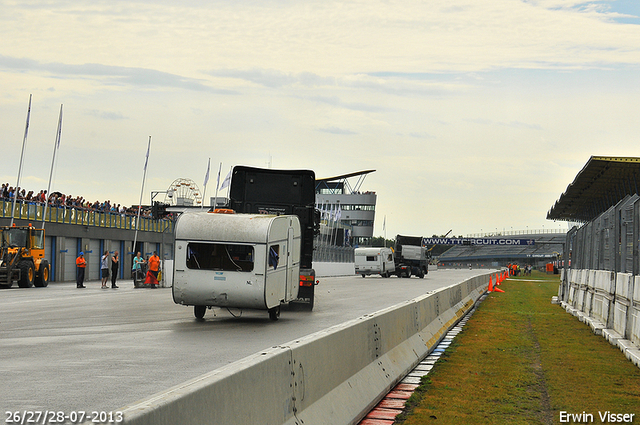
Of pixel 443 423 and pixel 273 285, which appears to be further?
pixel 273 285

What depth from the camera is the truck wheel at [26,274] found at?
3575 centimetres

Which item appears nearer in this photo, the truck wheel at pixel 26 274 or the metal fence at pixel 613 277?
the metal fence at pixel 613 277

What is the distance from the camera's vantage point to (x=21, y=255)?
1415 inches

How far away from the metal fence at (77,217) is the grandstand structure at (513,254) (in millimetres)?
125949

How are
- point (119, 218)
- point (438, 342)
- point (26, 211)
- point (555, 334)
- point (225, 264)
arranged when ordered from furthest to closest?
point (119, 218)
point (26, 211)
point (225, 264)
point (555, 334)
point (438, 342)

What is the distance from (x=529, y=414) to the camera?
825cm

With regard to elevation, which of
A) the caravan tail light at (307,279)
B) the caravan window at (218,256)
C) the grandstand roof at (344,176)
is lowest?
the caravan tail light at (307,279)

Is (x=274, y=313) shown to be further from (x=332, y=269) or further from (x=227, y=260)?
(x=332, y=269)

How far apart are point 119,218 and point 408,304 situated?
140 feet

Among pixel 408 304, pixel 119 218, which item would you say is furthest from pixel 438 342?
pixel 119 218

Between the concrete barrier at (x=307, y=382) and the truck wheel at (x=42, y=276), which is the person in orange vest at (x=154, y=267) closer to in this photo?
the truck wheel at (x=42, y=276)

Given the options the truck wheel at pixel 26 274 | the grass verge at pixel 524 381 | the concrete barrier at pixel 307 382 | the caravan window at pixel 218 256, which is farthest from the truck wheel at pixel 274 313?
the truck wheel at pixel 26 274

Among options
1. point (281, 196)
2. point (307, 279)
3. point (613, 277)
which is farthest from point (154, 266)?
point (613, 277)

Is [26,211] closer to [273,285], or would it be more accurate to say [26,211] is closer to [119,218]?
[119,218]
